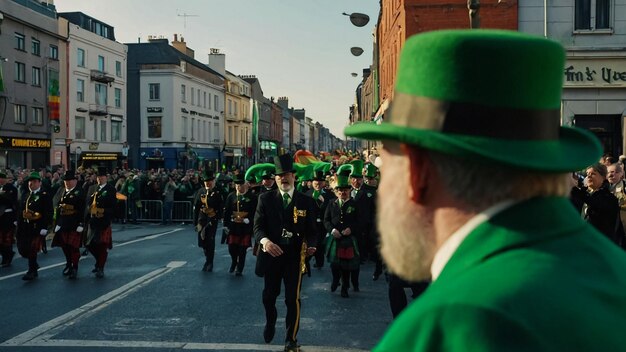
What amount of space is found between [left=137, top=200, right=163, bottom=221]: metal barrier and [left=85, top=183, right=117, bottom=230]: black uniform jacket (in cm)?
1351

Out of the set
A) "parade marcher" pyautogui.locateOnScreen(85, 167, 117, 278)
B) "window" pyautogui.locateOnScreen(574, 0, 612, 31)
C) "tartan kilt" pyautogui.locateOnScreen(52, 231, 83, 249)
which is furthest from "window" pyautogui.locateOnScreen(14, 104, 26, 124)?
"window" pyautogui.locateOnScreen(574, 0, 612, 31)

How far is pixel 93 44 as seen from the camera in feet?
159

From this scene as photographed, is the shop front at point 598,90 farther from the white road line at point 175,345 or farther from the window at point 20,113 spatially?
the window at point 20,113

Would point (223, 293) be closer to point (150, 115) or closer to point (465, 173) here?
point (465, 173)

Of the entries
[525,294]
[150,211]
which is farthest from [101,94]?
[525,294]

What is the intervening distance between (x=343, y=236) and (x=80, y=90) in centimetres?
3980

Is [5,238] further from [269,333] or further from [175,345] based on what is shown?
[269,333]

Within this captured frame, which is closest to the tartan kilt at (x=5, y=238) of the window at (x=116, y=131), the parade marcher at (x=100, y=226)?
the parade marcher at (x=100, y=226)

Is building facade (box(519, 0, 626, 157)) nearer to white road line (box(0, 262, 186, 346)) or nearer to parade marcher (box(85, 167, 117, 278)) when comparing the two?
parade marcher (box(85, 167, 117, 278))

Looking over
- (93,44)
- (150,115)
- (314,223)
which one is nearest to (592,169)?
(314,223)

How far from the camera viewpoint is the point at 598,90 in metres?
21.7

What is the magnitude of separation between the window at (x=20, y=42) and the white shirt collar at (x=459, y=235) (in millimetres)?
41807

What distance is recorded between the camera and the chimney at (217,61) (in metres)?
75.6

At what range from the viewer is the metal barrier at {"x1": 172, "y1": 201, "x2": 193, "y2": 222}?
26.2m
